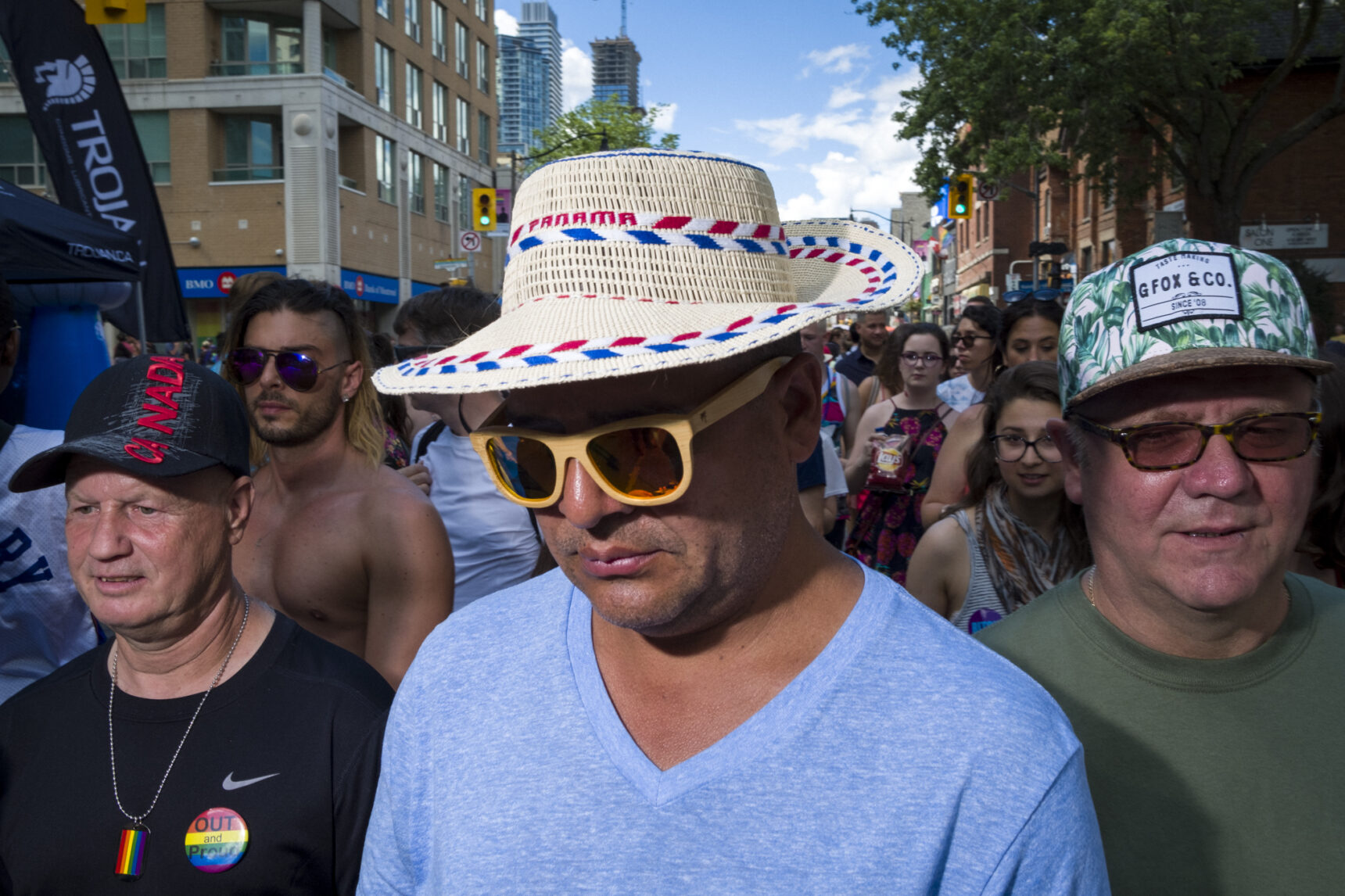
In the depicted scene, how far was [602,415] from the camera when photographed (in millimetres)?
1371

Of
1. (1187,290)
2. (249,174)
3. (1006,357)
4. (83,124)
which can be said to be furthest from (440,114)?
(1187,290)

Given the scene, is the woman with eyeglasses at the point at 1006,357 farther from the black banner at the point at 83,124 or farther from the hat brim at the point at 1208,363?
the black banner at the point at 83,124

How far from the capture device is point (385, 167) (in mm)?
33875

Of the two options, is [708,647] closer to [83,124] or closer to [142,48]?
[83,124]

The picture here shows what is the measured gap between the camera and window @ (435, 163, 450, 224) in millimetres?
38969

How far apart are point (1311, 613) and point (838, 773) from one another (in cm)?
112

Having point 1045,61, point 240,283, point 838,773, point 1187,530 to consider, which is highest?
point 1045,61

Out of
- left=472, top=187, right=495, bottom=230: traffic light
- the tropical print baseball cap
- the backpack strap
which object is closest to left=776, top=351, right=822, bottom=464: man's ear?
the tropical print baseball cap

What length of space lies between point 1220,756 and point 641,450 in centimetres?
116

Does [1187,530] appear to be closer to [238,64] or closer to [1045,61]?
[1045,61]

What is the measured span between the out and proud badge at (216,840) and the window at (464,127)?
137ft

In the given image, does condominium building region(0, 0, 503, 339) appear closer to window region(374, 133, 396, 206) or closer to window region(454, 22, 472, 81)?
window region(374, 133, 396, 206)

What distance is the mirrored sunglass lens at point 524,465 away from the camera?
144 centimetres

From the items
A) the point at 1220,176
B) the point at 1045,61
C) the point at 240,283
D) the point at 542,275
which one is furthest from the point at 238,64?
the point at 542,275
